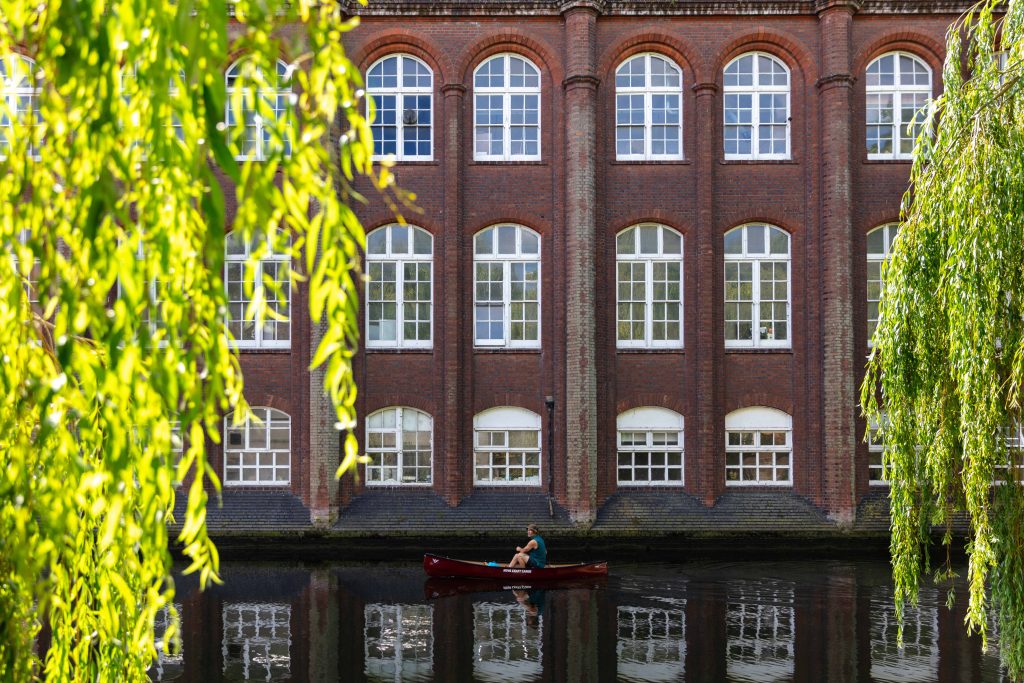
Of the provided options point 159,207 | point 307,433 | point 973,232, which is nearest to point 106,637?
point 159,207

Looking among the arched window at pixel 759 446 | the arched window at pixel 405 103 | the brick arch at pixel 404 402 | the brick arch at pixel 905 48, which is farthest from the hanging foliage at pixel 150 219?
the brick arch at pixel 905 48

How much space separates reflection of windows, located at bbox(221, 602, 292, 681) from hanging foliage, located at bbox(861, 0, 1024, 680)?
711 cm

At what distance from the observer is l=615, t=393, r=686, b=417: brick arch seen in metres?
20.0

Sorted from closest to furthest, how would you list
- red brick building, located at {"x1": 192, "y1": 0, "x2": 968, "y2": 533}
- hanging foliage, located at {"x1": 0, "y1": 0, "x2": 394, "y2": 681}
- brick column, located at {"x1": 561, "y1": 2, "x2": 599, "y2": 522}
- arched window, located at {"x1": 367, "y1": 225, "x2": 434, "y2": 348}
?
hanging foliage, located at {"x1": 0, "y1": 0, "x2": 394, "y2": 681} → brick column, located at {"x1": 561, "y1": 2, "x2": 599, "y2": 522} → red brick building, located at {"x1": 192, "y1": 0, "x2": 968, "y2": 533} → arched window, located at {"x1": 367, "y1": 225, "x2": 434, "y2": 348}

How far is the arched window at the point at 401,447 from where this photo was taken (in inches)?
787

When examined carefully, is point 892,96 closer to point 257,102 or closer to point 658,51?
point 658,51

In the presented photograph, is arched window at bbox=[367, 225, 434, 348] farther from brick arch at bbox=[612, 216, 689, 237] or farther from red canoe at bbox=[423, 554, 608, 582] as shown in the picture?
red canoe at bbox=[423, 554, 608, 582]

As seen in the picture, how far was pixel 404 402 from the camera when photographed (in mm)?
19969

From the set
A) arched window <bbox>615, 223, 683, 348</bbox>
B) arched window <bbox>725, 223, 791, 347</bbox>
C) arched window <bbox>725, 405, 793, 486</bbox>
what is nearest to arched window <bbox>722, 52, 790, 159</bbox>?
arched window <bbox>725, 223, 791, 347</bbox>

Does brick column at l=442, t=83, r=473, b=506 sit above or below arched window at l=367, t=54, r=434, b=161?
below

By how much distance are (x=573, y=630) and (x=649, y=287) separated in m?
9.47

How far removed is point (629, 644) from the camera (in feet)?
39.3

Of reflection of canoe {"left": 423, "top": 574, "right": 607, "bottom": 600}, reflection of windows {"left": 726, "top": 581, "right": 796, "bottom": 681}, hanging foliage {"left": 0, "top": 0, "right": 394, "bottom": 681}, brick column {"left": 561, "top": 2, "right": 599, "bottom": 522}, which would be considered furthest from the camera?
brick column {"left": 561, "top": 2, "right": 599, "bottom": 522}

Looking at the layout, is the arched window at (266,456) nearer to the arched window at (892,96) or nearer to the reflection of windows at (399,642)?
the reflection of windows at (399,642)
